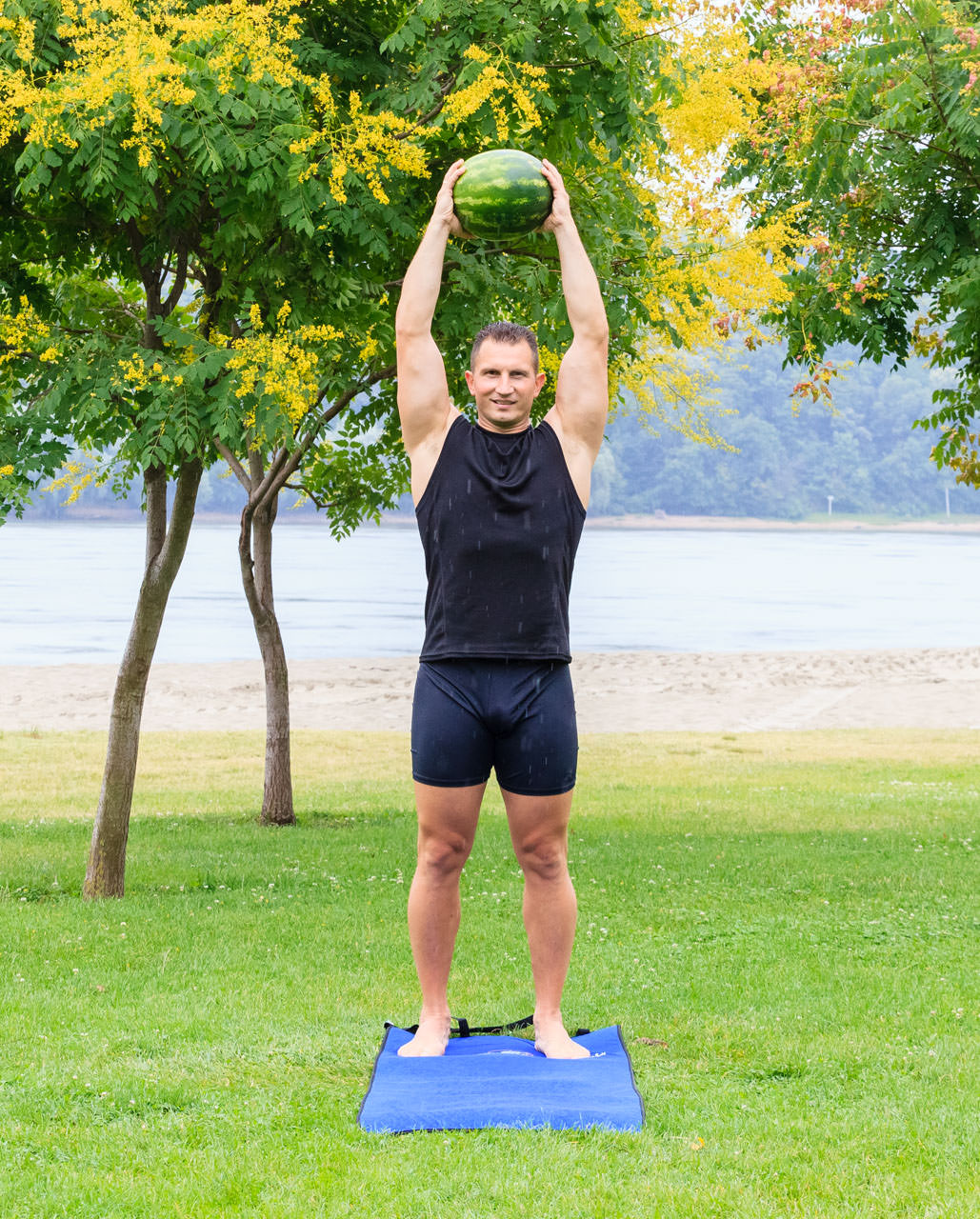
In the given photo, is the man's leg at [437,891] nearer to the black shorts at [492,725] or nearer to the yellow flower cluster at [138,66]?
the black shorts at [492,725]

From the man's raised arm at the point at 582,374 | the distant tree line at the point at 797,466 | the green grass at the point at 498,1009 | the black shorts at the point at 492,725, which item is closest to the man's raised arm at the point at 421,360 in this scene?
the man's raised arm at the point at 582,374

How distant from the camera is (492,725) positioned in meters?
4.33

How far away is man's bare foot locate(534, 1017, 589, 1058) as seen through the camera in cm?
467

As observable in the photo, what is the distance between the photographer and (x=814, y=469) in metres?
120

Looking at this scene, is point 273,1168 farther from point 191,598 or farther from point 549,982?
point 191,598

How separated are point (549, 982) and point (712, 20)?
6.67 metres

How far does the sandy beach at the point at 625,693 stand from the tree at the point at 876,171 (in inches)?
519

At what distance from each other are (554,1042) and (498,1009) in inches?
56.2

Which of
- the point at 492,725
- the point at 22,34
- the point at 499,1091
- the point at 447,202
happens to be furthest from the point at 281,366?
the point at 499,1091

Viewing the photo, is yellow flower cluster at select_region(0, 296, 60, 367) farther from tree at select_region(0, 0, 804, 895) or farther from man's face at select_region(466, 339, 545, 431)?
man's face at select_region(466, 339, 545, 431)

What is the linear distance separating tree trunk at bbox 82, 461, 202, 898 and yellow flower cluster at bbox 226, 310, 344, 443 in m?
1.71

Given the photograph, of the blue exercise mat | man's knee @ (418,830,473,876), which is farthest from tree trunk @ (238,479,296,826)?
man's knee @ (418,830,473,876)

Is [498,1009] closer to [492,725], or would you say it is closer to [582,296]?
[492,725]

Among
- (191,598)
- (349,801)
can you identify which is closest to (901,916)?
(349,801)
